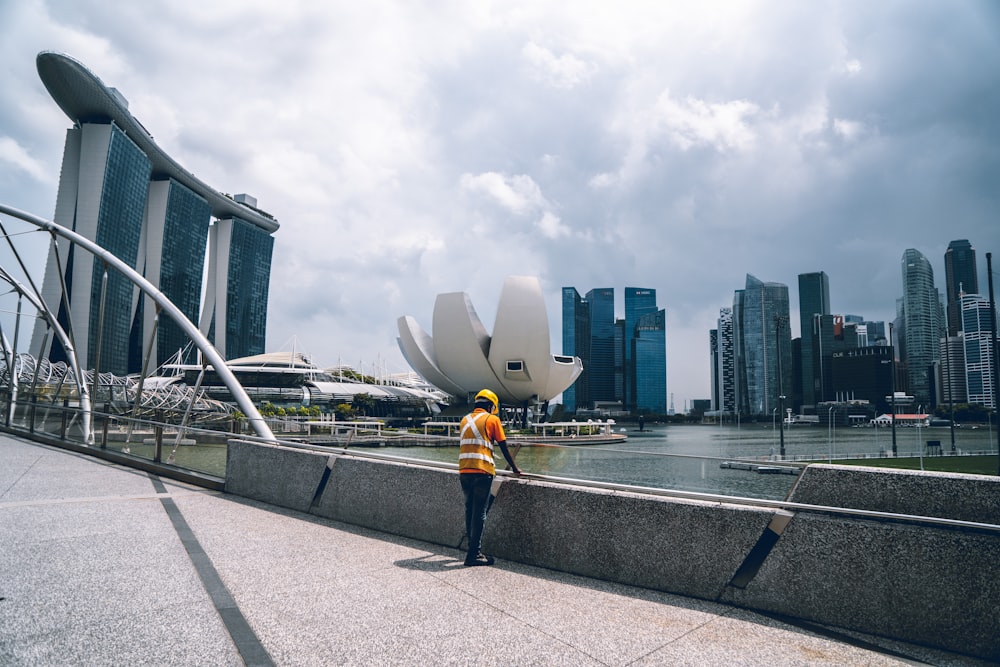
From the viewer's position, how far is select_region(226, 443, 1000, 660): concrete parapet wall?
10.4 feet

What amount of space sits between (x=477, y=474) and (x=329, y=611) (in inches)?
64.1

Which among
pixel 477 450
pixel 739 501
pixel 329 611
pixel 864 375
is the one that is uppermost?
pixel 864 375

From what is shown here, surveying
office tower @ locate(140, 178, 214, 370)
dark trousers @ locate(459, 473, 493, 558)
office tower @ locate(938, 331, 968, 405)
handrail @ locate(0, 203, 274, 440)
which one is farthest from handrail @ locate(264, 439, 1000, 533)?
office tower @ locate(938, 331, 968, 405)

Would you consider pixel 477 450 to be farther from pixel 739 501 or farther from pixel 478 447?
pixel 739 501

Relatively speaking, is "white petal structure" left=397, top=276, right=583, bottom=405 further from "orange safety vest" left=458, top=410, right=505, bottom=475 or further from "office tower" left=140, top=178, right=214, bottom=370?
"office tower" left=140, top=178, right=214, bottom=370

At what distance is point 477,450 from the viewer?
4.94 metres

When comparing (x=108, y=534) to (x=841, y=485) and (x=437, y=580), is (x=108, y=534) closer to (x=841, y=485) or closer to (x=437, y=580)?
(x=437, y=580)

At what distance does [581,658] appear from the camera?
3.01 meters

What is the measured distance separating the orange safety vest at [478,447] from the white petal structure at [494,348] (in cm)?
5520

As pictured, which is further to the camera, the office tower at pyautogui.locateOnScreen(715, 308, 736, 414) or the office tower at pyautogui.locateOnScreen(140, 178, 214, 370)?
the office tower at pyautogui.locateOnScreen(715, 308, 736, 414)

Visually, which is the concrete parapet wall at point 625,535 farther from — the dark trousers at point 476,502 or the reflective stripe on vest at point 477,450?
the reflective stripe on vest at point 477,450

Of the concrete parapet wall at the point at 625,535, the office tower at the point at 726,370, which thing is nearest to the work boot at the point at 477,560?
the concrete parapet wall at the point at 625,535

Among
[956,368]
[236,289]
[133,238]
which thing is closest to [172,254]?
[133,238]

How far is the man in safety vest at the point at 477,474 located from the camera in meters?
4.85
